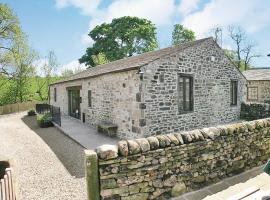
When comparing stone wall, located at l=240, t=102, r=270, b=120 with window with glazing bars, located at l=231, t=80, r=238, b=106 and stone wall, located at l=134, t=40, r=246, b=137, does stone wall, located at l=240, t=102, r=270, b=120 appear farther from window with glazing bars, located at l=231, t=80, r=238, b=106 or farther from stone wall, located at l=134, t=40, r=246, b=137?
window with glazing bars, located at l=231, t=80, r=238, b=106

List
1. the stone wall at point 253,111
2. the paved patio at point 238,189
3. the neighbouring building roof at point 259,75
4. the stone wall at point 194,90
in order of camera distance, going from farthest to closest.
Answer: the neighbouring building roof at point 259,75, the stone wall at point 253,111, the stone wall at point 194,90, the paved patio at point 238,189

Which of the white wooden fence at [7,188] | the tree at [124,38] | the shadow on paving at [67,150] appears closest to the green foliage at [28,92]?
the tree at [124,38]

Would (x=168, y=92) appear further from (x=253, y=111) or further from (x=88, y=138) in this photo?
(x=253, y=111)

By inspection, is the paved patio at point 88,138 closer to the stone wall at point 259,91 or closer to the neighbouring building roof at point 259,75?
the stone wall at point 259,91

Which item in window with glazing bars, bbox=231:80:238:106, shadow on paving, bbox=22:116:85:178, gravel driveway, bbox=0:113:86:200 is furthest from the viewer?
window with glazing bars, bbox=231:80:238:106

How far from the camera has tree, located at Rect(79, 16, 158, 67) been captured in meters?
37.8

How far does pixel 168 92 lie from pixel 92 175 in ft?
25.0

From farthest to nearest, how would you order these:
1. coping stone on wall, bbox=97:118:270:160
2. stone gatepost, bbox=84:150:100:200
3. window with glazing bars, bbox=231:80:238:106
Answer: window with glazing bars, bbox=231:80:238:106 → coping stone on wall, bbox=97:118:270:160 → stone gatepost, bbox=84:150:100:200

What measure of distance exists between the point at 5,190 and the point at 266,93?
27177mm

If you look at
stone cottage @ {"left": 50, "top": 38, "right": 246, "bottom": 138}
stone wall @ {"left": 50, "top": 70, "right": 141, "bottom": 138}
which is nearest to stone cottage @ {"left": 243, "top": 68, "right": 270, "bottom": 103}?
stone cottage @ {"left": 50, "top": 38, "right": 246, "bottom": 138}

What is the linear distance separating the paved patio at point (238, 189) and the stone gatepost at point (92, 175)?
181cm

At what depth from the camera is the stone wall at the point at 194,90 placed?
10758 mm

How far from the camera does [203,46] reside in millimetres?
13477

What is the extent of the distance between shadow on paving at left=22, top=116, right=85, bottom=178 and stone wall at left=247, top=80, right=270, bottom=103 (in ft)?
70.5
